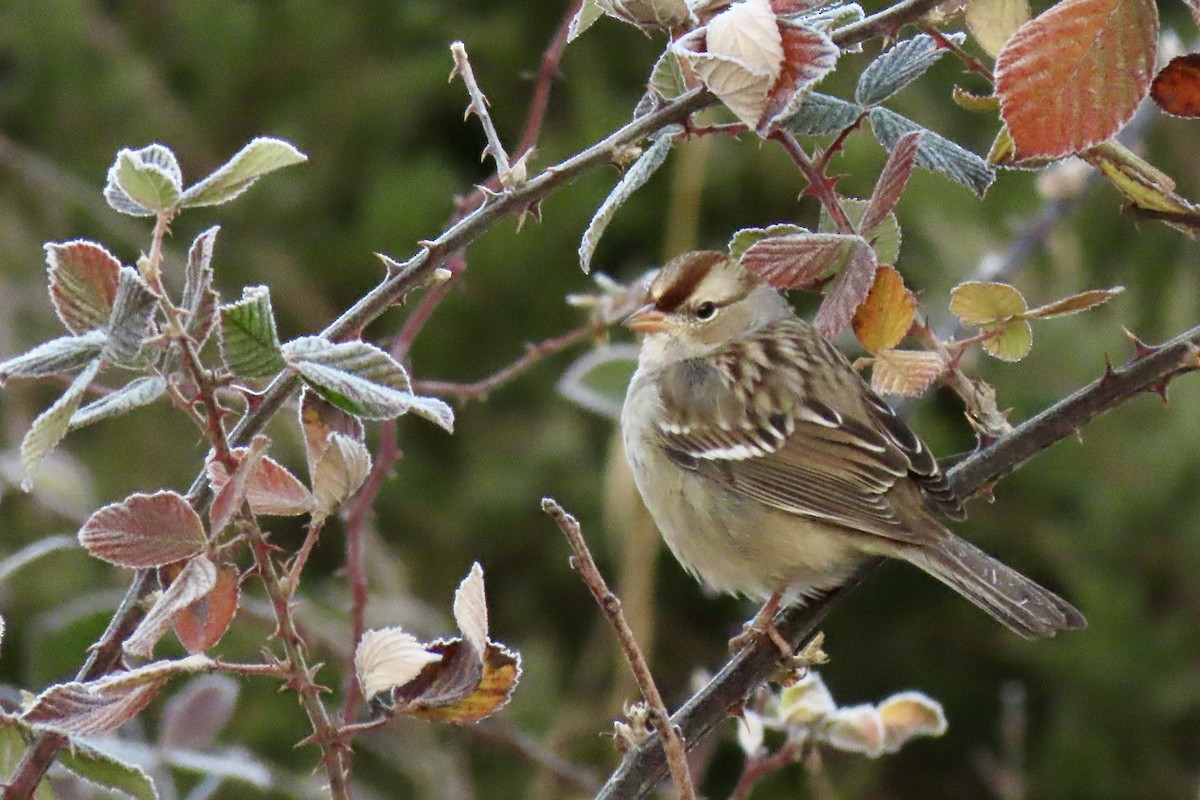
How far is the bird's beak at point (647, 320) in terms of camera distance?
243 centimetres

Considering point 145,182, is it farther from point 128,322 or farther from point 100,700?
point 100,700

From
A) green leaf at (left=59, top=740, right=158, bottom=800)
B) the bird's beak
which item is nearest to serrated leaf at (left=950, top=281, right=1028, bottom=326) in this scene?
green leaf at (left=59, top=740, right=158, bottom=800)

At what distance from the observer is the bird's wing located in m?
2.23

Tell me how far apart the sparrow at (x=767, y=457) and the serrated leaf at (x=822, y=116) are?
788mm

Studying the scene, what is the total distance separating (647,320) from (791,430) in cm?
29

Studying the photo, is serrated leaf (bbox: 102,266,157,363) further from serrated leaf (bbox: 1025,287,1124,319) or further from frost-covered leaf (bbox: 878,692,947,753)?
frost-covered leaf (bbox: 878,692,947,753)

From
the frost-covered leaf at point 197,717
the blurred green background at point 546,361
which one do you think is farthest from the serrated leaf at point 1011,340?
the blurred green background at point 546,361

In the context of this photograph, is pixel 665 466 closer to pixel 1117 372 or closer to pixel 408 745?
pixel 1117 372

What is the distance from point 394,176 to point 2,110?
60.2 inches

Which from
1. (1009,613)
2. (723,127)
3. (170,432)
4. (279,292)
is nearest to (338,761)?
(723,127)

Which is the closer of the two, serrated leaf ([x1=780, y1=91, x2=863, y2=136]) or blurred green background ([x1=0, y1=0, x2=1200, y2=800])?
serrated leaf ([x1=780, y1=91, x2=863, y2=136])

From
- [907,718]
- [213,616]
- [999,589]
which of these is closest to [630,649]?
[213,616]

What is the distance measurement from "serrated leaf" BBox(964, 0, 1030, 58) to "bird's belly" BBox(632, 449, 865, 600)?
0.99 meters

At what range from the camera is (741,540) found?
87.8 inches
